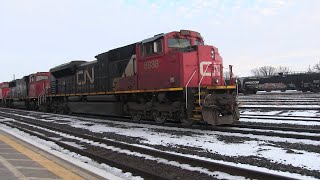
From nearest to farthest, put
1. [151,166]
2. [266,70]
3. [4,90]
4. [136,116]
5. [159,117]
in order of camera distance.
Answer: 1. [151,166]
2. [159,117]
3. [136,116]
4. [4,90]
5. [266,70]

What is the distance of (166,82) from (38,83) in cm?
1957

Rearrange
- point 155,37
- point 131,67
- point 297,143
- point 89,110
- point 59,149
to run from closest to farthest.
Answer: point 297,143
point 59,149
point 155,37
point 131,67
point 89,110

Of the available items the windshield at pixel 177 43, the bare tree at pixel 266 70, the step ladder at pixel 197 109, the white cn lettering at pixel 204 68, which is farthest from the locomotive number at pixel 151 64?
the bare tree at pixel 266 70

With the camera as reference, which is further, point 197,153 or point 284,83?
point 284,83

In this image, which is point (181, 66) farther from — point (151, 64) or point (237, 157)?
point (237, 157)

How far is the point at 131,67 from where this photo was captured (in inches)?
636

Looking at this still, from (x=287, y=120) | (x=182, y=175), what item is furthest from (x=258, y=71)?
(x=182, y=175)

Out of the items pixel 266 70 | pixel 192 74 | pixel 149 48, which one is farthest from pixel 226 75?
pixel 266 70

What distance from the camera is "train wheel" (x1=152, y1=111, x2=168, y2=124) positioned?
47.1 feet

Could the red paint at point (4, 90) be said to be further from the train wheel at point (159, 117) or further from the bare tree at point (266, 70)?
the bare tree at point (266, 70)

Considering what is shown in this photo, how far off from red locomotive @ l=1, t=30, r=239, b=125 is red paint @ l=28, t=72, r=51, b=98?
10.7 metres

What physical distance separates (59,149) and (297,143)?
240 inches

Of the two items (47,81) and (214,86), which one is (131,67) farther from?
(47,81)

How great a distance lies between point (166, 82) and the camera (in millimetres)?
13789
